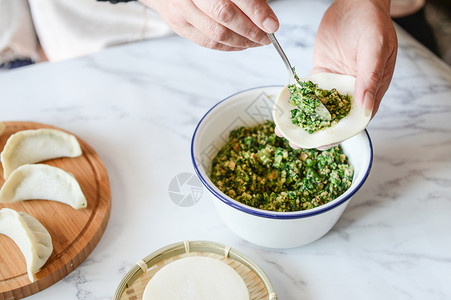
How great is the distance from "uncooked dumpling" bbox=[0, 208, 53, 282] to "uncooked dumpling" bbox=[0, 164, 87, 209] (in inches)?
3.1

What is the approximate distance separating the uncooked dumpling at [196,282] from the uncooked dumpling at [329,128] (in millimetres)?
349

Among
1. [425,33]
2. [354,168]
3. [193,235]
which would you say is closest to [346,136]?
[354,168]

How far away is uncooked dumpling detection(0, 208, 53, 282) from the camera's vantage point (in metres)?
1.07

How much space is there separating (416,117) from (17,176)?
1.24 meters

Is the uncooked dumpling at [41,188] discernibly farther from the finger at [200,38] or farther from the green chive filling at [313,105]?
the green chive filling at [313,105]

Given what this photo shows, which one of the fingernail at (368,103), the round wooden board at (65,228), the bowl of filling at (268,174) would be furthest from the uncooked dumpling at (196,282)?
the fingernail at (368,103)

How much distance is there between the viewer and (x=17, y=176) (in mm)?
1234

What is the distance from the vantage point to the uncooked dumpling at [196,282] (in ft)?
3.26

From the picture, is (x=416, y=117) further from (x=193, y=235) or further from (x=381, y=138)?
(x=193, y=235)

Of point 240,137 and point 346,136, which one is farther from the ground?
point 346,136

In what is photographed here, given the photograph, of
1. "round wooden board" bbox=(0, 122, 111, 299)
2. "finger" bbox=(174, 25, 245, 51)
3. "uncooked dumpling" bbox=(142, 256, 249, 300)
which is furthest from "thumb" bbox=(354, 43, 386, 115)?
"round wooden board" bbox=(0, 122, 111, 299)

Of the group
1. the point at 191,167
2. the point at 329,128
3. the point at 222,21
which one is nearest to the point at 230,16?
the point at 222,21

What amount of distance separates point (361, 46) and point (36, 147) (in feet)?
3.14

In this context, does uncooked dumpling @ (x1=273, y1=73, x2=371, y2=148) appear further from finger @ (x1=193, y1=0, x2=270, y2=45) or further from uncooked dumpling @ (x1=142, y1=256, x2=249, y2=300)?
uncooked dumpling @ (x1=142, y1=256, x2=249, y2=300)
